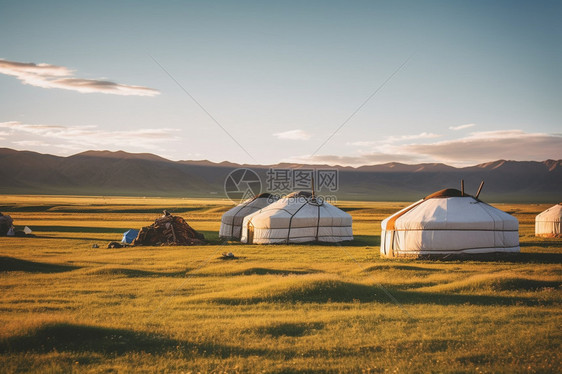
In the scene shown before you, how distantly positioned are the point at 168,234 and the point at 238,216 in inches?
177

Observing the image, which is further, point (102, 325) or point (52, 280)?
point (52, 280)

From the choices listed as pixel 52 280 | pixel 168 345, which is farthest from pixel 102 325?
pixel 52 280

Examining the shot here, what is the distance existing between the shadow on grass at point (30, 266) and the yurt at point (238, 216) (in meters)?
13.2

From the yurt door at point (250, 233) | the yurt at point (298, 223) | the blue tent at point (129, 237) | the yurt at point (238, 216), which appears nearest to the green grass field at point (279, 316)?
the yurt at point (298, 223)

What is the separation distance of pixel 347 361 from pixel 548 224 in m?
27.4

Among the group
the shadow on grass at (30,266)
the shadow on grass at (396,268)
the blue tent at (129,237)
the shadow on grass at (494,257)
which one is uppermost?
the shadow on grass at (494,257)

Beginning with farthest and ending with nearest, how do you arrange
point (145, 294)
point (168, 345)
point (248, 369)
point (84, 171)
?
1. point (84, 171)
2. point (145, 294)
3. point (168, 345)
4. point (248, 369)

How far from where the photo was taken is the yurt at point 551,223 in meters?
29.2

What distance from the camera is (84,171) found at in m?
199

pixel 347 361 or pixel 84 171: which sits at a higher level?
pixel 84 171

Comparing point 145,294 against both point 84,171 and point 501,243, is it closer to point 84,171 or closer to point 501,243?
point 501,243

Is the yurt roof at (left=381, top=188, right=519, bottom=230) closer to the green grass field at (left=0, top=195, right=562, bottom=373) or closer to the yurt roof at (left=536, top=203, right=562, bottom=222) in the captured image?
the green grass field at (left=0, top=195, right=562, bottom=373)

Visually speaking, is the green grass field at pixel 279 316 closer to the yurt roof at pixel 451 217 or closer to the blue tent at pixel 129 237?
the yurt roof at pixel 451 217

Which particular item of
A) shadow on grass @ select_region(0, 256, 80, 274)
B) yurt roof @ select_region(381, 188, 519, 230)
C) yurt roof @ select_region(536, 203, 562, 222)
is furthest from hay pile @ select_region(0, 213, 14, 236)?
yurt roof @ select_region(536, 203, 562, 222)
